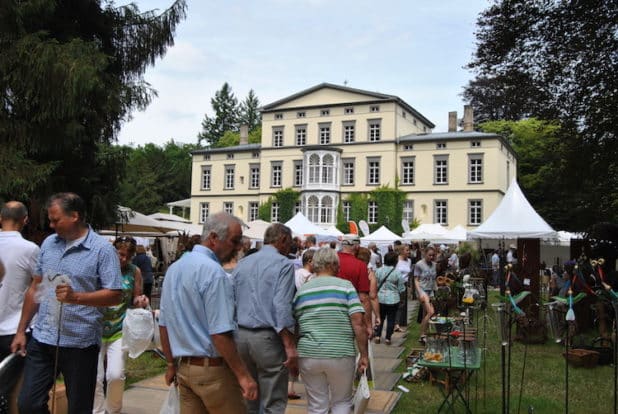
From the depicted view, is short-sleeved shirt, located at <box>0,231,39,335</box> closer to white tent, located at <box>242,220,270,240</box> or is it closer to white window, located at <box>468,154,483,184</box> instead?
white tent, located at <box>242,220,270,240</box>

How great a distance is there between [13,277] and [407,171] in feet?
149

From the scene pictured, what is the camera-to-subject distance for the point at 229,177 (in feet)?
180

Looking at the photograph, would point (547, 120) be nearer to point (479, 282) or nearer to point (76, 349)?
point (479, 282)

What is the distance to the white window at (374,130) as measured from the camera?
48.5 meters

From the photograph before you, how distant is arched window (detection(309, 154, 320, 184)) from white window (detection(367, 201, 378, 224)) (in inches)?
201

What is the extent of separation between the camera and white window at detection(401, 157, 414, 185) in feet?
158

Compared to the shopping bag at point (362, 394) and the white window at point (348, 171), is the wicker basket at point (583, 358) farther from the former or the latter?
the white window at point (348, 171)

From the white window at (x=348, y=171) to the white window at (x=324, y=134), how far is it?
250 cm

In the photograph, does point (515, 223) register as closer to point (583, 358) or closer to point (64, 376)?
point (583, 358)

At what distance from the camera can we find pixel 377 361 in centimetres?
891

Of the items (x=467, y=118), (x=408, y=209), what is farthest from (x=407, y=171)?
(x=467, y=118)

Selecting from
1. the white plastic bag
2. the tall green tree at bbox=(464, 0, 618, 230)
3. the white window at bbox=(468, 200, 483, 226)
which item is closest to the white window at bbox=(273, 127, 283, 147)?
the white window at bbox=(468, 200, 483, 226)

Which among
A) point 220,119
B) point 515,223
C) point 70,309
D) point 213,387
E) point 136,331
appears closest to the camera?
point 213,387

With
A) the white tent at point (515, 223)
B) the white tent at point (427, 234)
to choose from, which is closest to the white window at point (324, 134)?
the white tent at point (427, 234)
